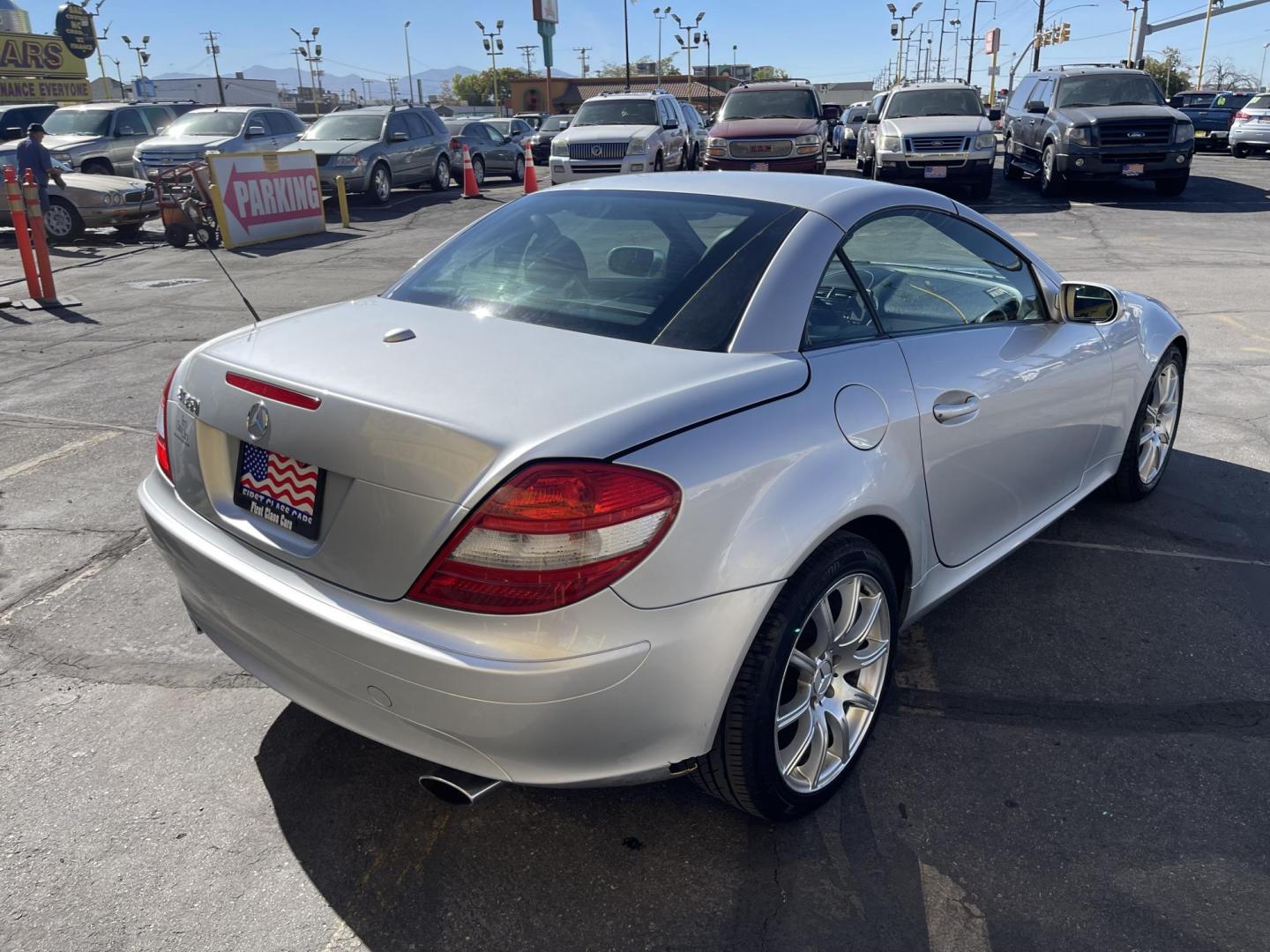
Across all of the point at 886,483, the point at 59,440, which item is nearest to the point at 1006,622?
the point at 886,483

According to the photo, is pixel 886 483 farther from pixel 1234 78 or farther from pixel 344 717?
pixel 1234 78

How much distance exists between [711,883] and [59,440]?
193 inches

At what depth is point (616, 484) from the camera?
212cm

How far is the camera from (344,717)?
239 centimetres

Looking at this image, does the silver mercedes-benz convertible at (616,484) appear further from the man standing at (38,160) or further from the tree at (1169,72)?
the tree at (1169,72)

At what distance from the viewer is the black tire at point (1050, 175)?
17.5 metres

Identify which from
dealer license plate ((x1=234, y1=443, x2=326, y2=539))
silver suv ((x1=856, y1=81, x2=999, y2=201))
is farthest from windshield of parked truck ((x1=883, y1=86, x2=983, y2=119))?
dealer license plate ((x1=234, y1=443, x2=326, y2=539))

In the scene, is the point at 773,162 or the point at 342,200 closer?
the point at 342,200

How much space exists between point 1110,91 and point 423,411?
18.9 meters

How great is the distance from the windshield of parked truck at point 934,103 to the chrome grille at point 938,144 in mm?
1460

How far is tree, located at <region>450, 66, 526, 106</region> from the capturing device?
5084 inches

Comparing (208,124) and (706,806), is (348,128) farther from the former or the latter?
(706,806)

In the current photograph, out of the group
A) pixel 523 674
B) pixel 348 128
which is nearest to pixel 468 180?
pixel 348 128

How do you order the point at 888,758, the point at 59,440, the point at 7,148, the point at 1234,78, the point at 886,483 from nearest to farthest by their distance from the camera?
the point at 886,483 < the point at 888,758 < the point at 59,440 < the point at 7,148 < the point at 1234,78
